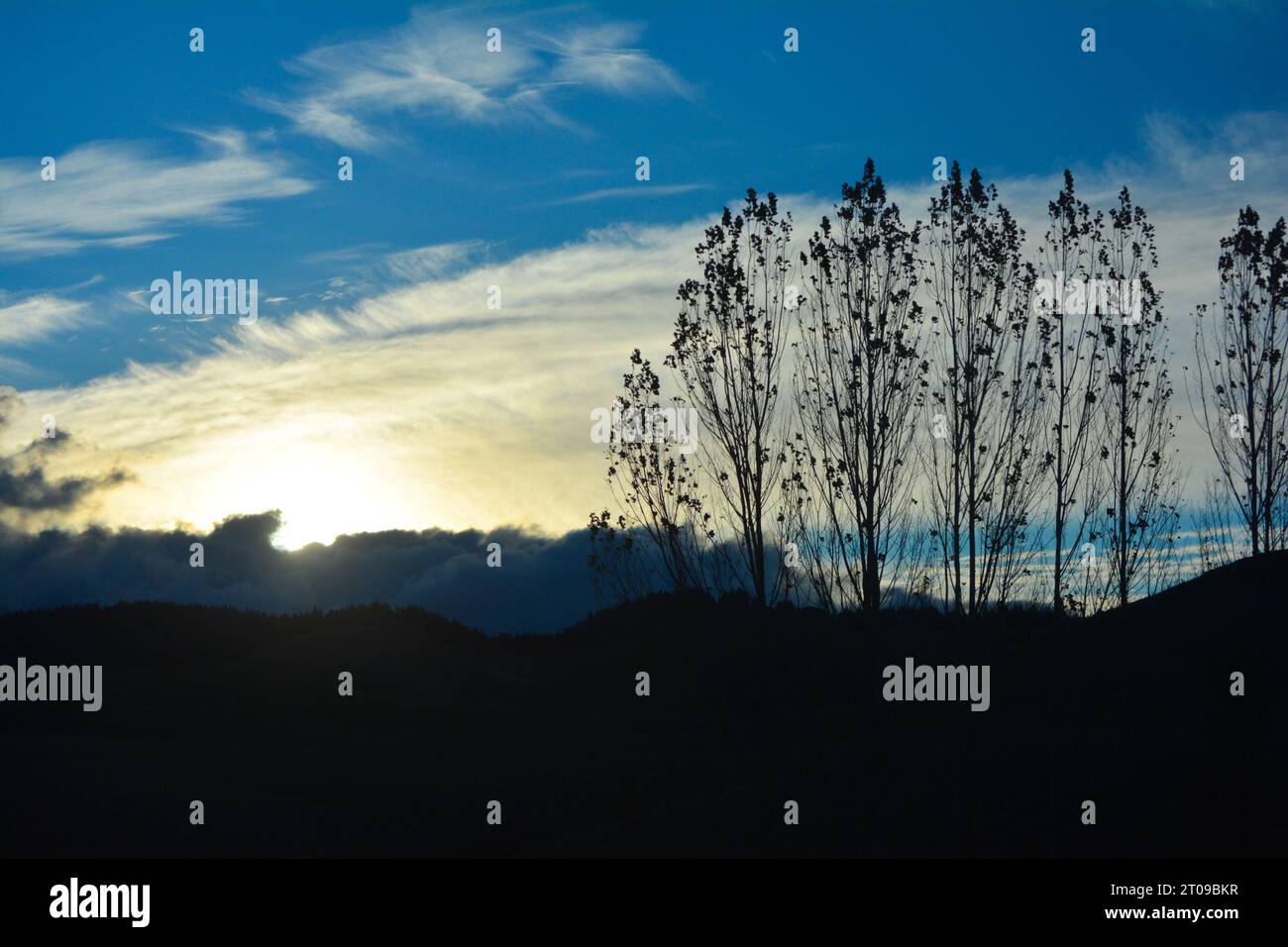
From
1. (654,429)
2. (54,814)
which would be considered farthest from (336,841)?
(654,429)

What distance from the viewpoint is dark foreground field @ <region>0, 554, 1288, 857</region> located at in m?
16.5

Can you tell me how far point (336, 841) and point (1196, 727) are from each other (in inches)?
637

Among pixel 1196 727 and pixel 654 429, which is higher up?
pixel 654 429

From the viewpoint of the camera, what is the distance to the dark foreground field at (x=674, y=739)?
54.0ft

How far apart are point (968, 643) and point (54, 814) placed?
21.2 metres

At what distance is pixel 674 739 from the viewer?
23.8 metres

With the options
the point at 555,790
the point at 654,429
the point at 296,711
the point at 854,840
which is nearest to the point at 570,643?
the point at 654,429
